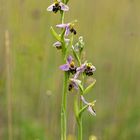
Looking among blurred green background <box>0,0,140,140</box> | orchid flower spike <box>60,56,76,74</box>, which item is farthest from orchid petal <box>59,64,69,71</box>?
blurred green background <box>0,0,140,140</box>

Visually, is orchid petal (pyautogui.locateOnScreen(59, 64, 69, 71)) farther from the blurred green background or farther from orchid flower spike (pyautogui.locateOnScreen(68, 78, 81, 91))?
the blurred green background

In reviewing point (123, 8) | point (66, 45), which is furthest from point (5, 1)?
point (66, 45)

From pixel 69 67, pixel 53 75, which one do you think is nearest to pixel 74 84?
A: pixel 69 67

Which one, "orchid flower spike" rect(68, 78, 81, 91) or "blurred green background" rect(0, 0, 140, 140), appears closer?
"orchid flower spike" rect(68, 78, 81, 91)

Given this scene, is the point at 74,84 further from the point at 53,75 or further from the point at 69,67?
the point at 53,75

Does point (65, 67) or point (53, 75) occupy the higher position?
point (65, 67)

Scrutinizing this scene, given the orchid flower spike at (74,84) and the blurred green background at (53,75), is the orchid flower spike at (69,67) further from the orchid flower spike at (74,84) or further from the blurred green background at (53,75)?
the blurred green background at (53,75)

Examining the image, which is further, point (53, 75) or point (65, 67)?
point (53, 75)

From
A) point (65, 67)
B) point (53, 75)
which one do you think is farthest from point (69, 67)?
point (53, 75)

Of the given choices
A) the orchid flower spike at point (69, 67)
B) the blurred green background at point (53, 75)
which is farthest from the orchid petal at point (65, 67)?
the blurred green background at point (53, 75)
